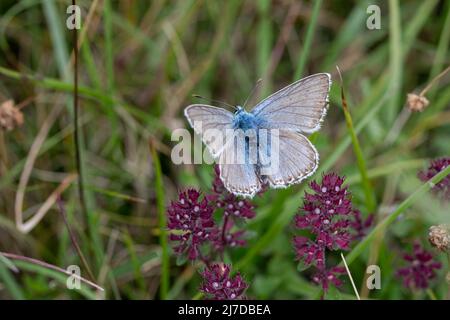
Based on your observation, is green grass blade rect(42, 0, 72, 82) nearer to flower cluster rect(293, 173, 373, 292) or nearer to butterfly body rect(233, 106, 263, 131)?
butterfly body rect(233, 106, 263, 131)

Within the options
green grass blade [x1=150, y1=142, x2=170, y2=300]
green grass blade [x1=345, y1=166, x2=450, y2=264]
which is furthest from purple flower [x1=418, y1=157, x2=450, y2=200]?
green grass blade [x1=150, y1=142, x2=170, y2=300]

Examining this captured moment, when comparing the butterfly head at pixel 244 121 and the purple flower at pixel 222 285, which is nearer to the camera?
the purple flower at pixel 222 285

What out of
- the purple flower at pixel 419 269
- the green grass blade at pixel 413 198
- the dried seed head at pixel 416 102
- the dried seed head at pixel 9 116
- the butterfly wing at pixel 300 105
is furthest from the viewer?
the dried seed head at pixel 9 116

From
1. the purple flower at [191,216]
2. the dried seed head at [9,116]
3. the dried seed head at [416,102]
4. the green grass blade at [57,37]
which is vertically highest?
the green grass blade at [57,37]

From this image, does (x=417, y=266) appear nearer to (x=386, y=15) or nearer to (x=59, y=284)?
(x=59, y=284)

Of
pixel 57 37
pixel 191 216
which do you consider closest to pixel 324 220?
pixel 191 216

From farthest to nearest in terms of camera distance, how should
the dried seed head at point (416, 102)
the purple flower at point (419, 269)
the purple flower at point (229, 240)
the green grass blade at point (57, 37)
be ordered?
the green grass blade at point (57, 37)
the dried seed head at point (416, 102)
the purple flower at point (419, 269)
the purple flower at point (229, 240)

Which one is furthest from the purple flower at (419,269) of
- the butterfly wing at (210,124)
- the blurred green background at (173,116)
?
the butterfly wing at (210,124)

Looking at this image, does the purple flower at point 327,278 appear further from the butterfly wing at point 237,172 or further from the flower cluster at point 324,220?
the butterfly wing at point 237,172

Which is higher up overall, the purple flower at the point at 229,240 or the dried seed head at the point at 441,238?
the purple flower at the point at 229,240
